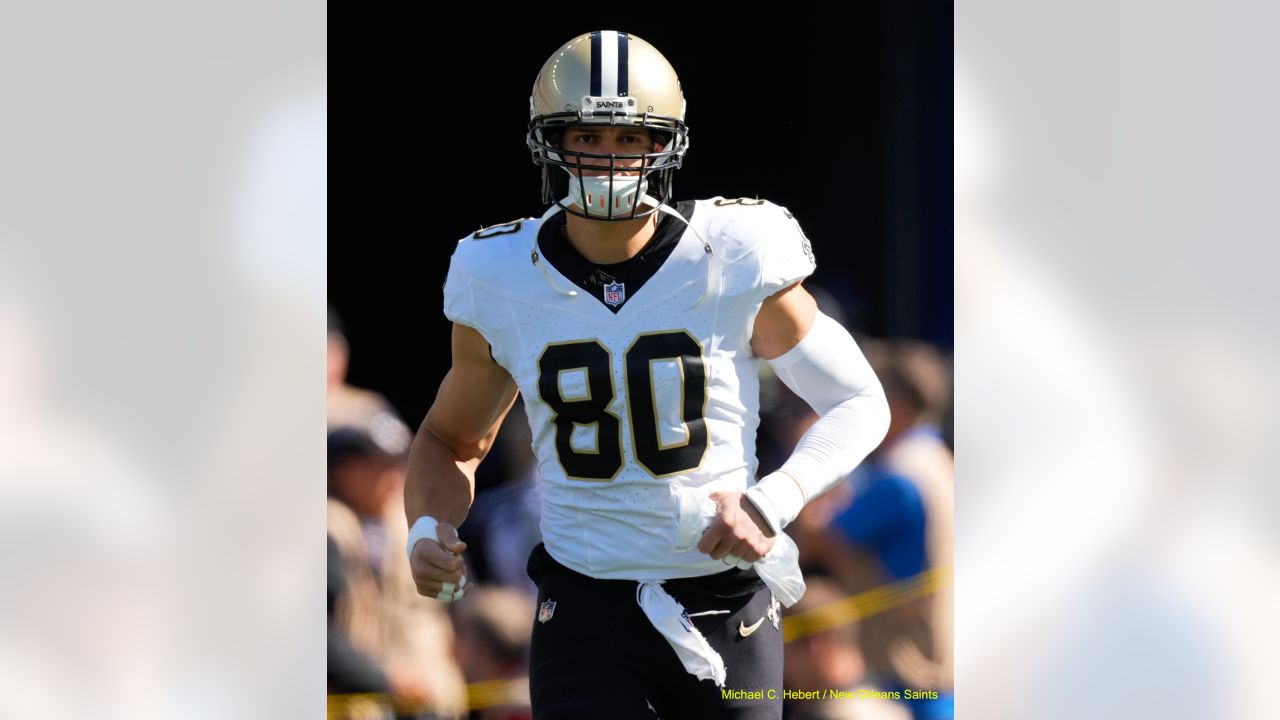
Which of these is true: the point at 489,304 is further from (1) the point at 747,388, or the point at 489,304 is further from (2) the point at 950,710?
(2) the point at 950,710

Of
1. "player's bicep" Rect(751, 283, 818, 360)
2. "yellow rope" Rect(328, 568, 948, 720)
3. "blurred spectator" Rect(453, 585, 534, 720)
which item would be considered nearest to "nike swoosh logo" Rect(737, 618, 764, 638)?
"player's bicep" Rect(751, 283, 818, 360)

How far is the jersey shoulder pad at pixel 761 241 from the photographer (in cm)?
276

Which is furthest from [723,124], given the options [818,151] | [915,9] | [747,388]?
[747,388]

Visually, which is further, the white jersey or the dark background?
the dark background

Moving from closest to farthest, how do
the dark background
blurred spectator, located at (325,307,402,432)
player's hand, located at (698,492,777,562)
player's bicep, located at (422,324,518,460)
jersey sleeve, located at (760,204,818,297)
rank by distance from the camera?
player's hand, located at (698,492,777,562) < jersey sleeve, located at (760,204,818,297) < player's bicep, located at (422,324,518,460) < the dark background < blurred spectator, located at (325,307,402,432)

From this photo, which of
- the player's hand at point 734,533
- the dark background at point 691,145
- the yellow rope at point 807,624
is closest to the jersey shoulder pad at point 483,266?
the dark background at point 691,145

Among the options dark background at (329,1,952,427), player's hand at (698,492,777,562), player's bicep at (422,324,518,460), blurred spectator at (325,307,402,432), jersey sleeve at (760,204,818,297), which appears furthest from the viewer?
blurred spectator at (325,307,402,432)

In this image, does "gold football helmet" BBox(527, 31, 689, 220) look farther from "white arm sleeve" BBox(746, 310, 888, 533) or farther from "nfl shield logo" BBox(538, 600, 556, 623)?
"nfl shield logo" BBox(538, 600, 556, 623)

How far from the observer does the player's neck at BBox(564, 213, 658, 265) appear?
281 cm

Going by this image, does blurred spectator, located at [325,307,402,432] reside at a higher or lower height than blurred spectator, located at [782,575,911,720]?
higher

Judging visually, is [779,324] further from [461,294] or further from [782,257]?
[461,294]

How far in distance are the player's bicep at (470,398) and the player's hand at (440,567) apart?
0.32 m

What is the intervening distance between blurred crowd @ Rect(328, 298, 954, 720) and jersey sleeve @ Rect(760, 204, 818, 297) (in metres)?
0.62

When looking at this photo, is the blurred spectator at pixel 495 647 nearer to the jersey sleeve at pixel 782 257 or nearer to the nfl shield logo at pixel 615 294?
the nfl shield logo at pixel 615 294
